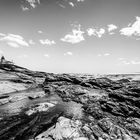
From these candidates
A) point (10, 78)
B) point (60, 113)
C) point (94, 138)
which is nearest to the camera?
point (94, 138)

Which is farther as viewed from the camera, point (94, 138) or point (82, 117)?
point (82, 117)

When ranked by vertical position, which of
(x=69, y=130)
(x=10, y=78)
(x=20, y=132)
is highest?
(x=10, y=78)

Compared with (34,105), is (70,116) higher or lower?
lower

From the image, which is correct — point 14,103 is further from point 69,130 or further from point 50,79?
point 50,79

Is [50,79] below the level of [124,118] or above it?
above

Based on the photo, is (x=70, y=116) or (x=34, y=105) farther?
(x=34, y=105)

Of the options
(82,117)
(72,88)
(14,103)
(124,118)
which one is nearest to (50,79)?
(72,88)

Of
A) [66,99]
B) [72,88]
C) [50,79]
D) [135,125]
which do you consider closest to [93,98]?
[66,99]

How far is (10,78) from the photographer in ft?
159

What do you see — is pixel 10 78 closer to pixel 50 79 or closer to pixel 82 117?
pixel 50 79

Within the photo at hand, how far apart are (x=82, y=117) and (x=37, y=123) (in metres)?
9.14

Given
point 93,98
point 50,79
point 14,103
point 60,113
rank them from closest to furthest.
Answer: point 60,113 → point 14,103 → point 93,98 → point 50,79

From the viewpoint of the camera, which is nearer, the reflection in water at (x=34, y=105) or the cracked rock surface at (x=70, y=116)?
the cracked rock surface at (x=70, y=116)

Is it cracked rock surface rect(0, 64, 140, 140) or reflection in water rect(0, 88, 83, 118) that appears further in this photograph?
reflection in water rect(0, 88, 83, 118)
